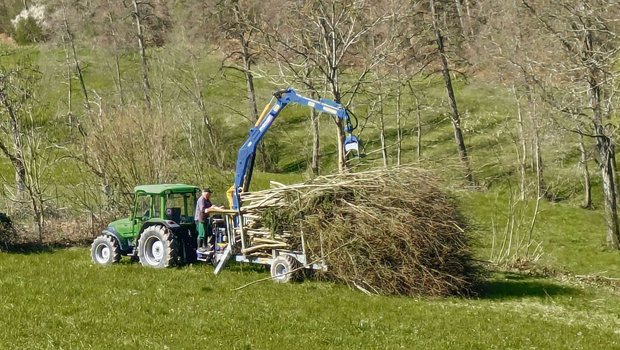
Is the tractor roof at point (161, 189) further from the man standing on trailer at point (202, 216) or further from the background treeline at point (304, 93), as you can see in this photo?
the background treeline at point (304, 93)

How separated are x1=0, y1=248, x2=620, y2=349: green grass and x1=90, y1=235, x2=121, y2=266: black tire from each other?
97 centimetres

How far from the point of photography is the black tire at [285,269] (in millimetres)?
16094

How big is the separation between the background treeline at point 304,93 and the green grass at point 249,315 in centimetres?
405

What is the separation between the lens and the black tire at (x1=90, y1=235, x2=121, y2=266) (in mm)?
18188

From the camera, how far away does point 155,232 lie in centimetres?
1741

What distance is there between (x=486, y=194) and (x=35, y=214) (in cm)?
2132

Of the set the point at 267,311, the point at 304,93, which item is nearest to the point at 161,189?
the point at 267,311

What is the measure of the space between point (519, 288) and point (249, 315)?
8.93 meters

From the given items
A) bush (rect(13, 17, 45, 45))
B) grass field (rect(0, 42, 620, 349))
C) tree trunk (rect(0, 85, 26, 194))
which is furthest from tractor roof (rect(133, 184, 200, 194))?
bush (rect(13, 17, 45, 45))

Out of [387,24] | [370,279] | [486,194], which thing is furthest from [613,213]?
[370,279]

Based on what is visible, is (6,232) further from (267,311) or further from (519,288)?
(519,288)

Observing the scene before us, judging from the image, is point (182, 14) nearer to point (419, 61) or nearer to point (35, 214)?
point (419, 61)

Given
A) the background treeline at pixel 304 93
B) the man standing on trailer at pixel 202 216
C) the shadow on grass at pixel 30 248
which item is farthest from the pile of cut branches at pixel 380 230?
the shadow on grass at pixel 30 248

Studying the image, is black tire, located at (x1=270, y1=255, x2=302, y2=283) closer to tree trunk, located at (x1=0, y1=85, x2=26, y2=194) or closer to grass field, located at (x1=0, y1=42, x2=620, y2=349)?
grass field, located at (x1=0, y1=42, x2=620, y2=349)
